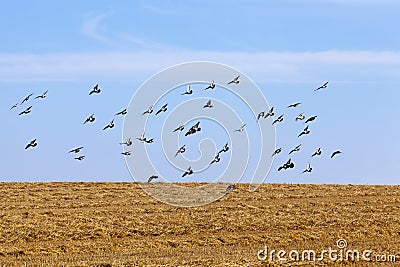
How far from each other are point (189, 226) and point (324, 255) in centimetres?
684

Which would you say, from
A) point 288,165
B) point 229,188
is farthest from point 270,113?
point 229,188

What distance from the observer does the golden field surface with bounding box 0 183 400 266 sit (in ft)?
73.6

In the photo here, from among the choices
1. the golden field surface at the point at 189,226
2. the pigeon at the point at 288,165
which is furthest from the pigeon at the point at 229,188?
the pigeon at the point at 288,165

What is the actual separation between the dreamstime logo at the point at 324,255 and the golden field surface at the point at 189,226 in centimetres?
10

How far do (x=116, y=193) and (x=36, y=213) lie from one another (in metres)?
6.20

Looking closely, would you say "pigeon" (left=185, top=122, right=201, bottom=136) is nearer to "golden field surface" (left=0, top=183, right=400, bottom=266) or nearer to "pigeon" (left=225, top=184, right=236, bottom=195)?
"golden field surface" (left=0, top=183, right=400, bottom=266)

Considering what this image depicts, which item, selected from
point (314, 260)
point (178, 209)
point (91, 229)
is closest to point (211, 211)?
point (178, 209)

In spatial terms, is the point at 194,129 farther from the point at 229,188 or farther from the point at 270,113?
the point at 229,188

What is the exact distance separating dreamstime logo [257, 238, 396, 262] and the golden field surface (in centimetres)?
10

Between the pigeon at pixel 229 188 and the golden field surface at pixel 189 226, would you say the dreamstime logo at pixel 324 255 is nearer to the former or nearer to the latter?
the golden field surface at pixel 189 226

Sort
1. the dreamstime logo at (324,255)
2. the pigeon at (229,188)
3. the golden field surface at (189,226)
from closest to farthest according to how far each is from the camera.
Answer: the dreamstime logo at (324,255) < the golden field surface at (189,226) < the pigeon at (229,188)

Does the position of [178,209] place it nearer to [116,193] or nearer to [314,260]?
[116,193]

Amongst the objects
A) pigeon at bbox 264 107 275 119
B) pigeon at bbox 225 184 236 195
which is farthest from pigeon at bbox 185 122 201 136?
pigeon at bbox 225 184 236 195

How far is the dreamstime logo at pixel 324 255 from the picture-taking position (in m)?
21.4
